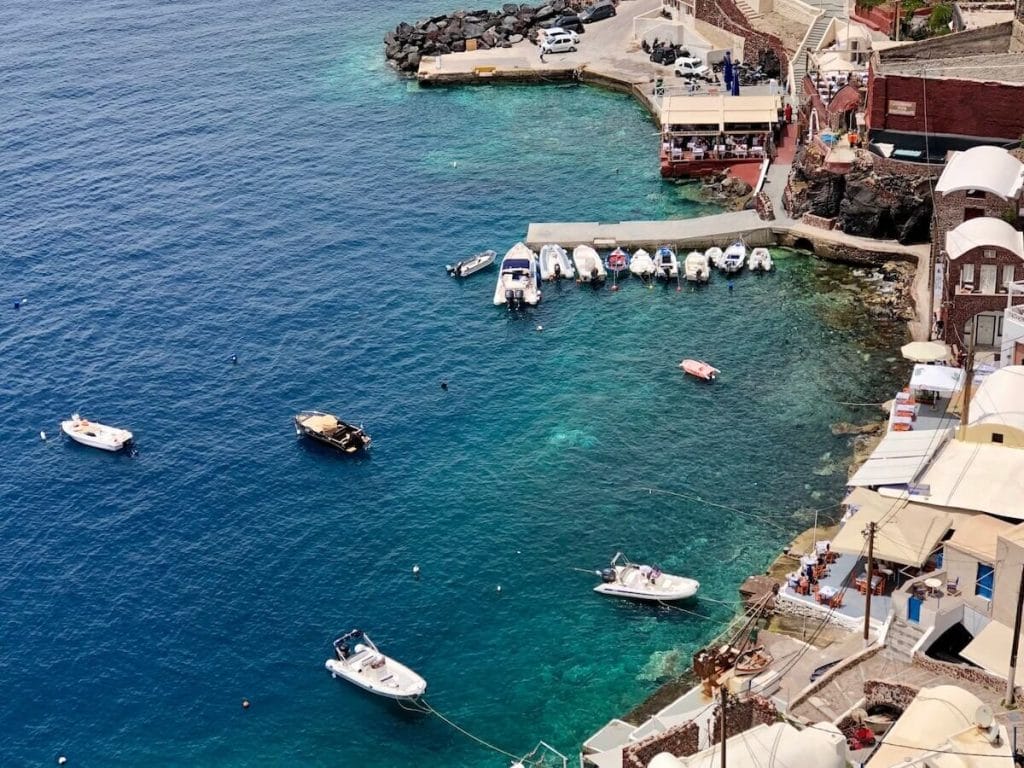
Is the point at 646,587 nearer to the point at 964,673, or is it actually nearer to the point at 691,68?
the point at 964,673

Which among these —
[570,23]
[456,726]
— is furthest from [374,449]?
[570,23]

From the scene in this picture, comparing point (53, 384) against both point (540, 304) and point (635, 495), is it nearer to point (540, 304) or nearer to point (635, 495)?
point (540, 304)

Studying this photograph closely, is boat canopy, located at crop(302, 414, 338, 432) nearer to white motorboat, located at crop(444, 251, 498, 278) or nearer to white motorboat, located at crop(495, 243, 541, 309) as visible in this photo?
white motorboat, located at crop(495, 243, 541, 309)

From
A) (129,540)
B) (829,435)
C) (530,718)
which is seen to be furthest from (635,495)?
(129,540)

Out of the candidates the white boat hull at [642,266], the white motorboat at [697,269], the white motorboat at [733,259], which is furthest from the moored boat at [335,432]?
the white motorboat at [733,259]

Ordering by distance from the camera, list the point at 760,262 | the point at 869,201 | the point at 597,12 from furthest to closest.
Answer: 1. the point at 597,12
2. the point at 760,262
3. the point at 869,201

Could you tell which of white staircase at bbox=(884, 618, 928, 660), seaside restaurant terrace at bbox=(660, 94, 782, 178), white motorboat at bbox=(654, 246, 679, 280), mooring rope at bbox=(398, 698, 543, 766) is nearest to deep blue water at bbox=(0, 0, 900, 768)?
mooring rope at bbox=(398, 698, 543, 766)
